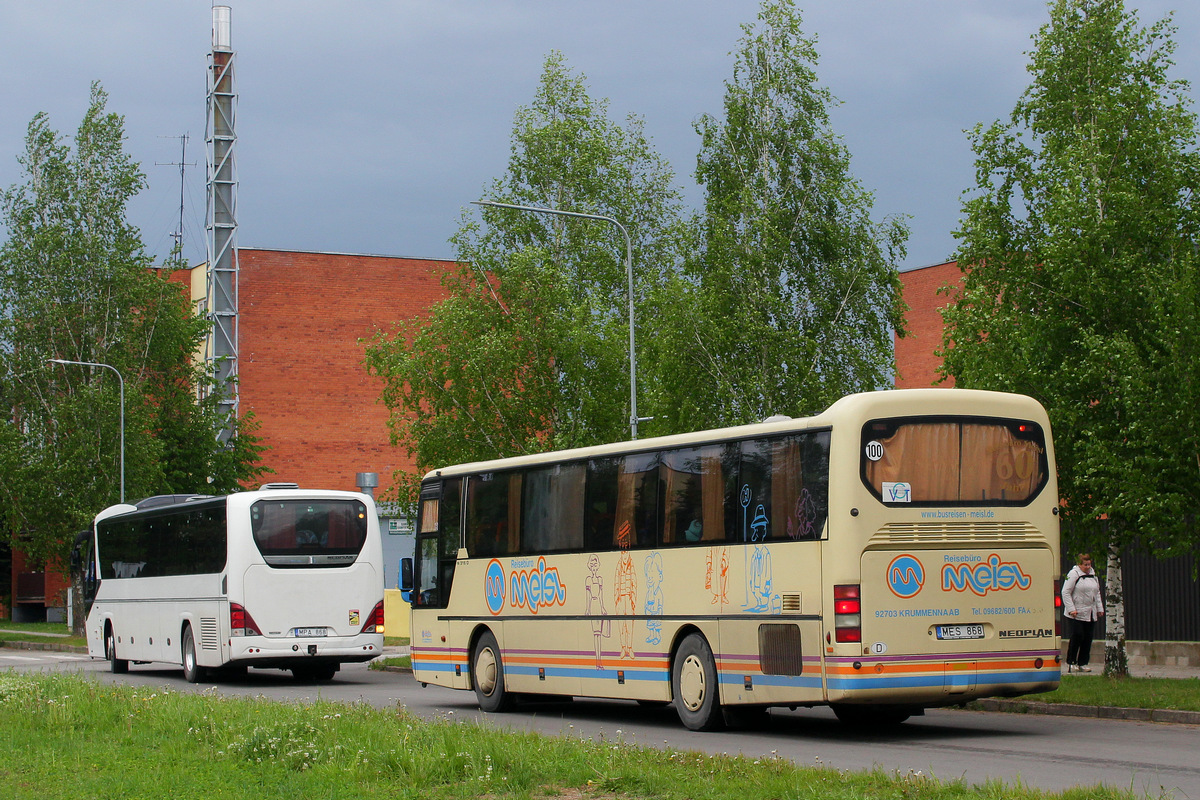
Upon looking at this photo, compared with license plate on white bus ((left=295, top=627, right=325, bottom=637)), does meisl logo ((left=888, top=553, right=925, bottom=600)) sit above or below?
above

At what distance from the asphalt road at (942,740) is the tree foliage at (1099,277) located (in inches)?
145

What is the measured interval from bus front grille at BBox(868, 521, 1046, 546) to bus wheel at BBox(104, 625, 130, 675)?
809 inches

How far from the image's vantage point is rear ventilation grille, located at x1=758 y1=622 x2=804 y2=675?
568 inches

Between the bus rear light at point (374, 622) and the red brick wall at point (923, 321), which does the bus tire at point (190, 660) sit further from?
the red brick wall at point (923, 321)

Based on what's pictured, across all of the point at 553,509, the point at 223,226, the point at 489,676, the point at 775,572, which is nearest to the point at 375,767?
the point at 775,572

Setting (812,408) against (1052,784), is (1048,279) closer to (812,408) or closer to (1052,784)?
(812,408)

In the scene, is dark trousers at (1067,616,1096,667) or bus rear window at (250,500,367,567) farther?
bus rear window at (250,500,367,567)

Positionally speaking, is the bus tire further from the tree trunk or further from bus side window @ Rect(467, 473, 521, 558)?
the tree trunk

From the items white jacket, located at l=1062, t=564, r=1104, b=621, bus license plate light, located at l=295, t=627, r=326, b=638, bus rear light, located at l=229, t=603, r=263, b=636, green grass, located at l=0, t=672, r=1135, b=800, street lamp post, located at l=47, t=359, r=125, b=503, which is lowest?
green grass, located at l=0, t=672, r=1135, b=800

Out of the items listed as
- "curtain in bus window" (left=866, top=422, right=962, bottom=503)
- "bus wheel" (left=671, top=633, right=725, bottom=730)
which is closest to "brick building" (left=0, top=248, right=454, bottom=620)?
"bus wheel" (left=671, top=633, right=725, bottom=730)

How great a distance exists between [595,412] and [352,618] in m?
13.6

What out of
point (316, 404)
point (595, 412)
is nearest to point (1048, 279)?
point (595, 412)

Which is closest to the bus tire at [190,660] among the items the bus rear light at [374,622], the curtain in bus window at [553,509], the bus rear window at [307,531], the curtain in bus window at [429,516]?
the bus rear window at [307,531]

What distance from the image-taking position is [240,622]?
25.0 meters
